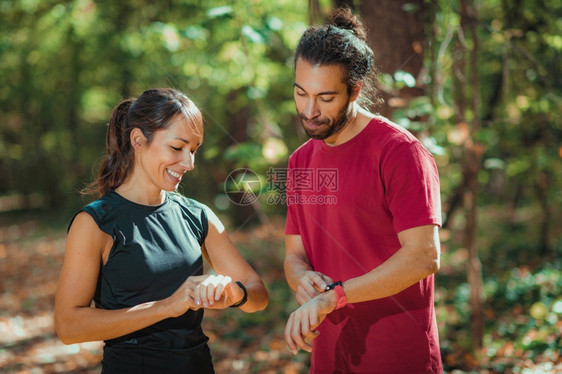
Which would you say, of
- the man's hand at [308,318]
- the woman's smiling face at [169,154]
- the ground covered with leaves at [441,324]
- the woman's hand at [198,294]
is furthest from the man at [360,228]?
the ground covered with leaves at [441,324]

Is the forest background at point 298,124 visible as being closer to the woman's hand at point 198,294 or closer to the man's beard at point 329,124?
the man's beard at point 329,124

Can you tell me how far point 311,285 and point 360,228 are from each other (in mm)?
278

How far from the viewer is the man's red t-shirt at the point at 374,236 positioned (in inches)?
72.4

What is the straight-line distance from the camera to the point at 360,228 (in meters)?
1.94

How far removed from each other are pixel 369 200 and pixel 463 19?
267cm

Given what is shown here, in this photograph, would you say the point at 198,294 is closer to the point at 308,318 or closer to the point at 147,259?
the point at 147,259

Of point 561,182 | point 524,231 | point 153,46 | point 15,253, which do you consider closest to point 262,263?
point 153,46

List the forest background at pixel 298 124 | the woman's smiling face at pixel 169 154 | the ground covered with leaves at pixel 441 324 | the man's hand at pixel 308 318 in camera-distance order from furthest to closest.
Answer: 1. the ground covered with leaves at pixel 441 324
2. the forest background at pixel 298 124
3. the woman's smiling face at pixel 169 154
4. the man's hand at pixel 308 318

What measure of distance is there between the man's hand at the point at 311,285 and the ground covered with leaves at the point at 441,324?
2.73 meters

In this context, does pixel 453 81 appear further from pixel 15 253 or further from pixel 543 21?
pixel 15 253

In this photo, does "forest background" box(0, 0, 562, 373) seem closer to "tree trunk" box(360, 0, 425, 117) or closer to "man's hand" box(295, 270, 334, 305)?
"tree trunk" box(360, 0, 425, 117)

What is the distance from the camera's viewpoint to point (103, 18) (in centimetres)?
871

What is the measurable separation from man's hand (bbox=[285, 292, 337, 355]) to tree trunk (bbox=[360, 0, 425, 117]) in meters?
1.91

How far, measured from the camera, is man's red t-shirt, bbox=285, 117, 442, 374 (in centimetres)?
184
